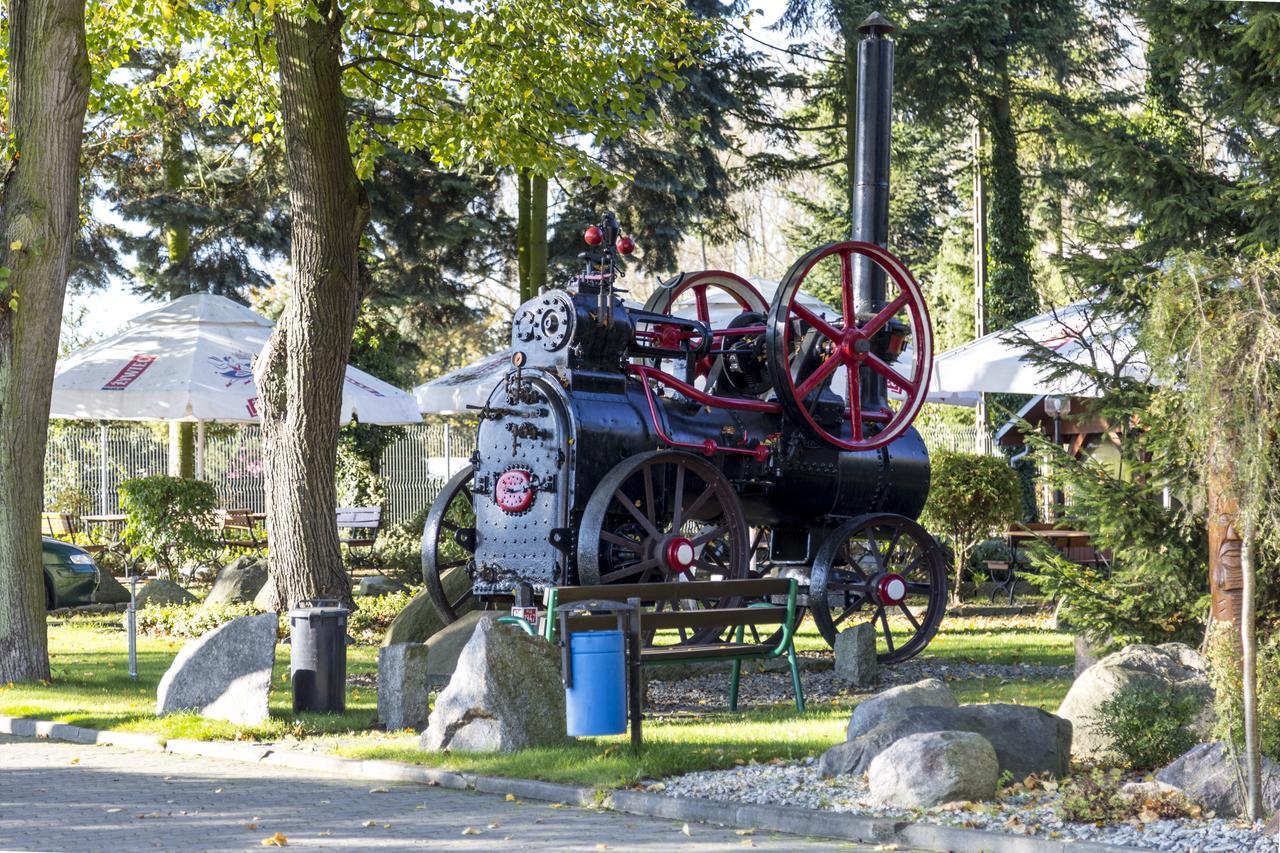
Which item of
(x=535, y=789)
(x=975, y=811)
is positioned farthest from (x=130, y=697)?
(x=975, y=811)

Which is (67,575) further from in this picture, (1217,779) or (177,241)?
(1217,779)

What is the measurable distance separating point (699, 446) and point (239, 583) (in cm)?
777

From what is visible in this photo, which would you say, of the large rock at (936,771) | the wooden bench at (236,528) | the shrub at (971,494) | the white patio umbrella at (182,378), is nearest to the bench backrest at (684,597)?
the large rock at (936,771)

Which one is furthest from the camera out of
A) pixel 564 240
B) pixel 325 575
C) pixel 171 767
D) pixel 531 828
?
pixel 564 240

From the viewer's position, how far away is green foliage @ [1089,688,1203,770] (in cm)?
784

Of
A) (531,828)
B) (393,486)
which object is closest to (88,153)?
(393,486)

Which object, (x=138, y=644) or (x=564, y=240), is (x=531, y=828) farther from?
(x=564, y=240)

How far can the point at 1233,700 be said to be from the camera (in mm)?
6996

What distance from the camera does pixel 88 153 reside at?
23.7 meters

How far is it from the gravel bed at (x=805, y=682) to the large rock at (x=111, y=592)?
1007 cm

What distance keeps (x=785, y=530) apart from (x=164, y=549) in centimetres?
971

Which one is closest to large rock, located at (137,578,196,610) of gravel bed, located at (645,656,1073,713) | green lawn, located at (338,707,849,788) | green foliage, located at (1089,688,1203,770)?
gravel bed, located at (645,656,1073,713)

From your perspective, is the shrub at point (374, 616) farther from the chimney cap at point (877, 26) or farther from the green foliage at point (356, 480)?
the green foliage at point (356, 480)

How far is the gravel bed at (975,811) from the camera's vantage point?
6.55 meters
